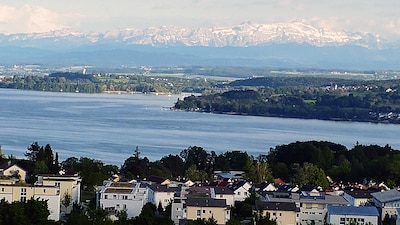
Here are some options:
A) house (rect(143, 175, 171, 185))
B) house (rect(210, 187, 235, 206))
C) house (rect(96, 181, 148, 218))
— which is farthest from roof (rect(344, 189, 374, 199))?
house (rect(96, 181, 148, 218))

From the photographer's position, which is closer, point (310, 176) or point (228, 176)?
point (310, 176)

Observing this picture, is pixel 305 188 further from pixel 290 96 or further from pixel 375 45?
pixel 375 45

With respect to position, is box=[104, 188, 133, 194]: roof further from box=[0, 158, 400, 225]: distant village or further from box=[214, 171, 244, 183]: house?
box=[214, 171, 244, 183]: house


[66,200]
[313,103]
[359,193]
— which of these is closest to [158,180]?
[66,200]

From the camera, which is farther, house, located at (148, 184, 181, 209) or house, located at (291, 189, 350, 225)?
house, located at (148, 184, 181, 209)

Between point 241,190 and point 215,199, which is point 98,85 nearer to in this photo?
point 241,190

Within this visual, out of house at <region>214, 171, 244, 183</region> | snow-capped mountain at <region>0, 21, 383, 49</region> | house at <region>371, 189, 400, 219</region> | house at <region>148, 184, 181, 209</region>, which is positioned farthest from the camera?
snow-capped mountain at <region>0, 21, 383, 49</region>

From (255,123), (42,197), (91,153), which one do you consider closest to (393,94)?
(255,123)
